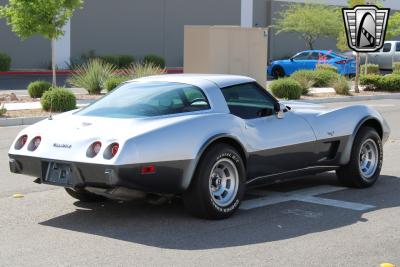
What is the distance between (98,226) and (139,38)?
108 feet

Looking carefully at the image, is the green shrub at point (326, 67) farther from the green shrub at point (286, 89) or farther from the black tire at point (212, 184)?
the black tire at point (212, 184)

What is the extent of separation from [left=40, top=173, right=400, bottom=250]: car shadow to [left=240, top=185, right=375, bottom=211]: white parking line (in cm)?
14

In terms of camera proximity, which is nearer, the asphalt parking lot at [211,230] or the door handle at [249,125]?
the asphalt parking lot at [211,230]

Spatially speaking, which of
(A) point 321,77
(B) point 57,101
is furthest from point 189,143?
(A) point 321,77

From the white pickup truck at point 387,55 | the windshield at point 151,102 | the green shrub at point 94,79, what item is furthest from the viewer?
the white pickup truck at point 387,55

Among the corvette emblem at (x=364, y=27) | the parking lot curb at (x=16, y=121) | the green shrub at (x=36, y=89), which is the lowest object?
the parking lot curb at (x=16, y=121)

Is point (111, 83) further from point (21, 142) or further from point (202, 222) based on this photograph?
point (202, 222)

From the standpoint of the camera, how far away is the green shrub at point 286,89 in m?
23.1

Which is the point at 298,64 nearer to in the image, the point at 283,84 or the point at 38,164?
the point at 283,84

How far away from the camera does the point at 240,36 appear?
22281 mm

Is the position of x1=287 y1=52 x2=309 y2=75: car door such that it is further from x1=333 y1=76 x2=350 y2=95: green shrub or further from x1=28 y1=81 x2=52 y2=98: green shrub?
x1=28 y1=81 x2=52 y2=98: green shrub

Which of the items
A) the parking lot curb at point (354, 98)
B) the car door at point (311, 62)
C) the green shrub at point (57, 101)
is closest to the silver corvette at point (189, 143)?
the green shrub at point (57, 101)

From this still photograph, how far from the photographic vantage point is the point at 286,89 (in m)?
23.1

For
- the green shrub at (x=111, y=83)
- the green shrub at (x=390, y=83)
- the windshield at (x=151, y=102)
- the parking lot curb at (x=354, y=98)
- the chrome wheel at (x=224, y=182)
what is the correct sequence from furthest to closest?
the green shrub at (x=390, y=83), the parking lot curb at (x=354, y=98), the green shrub at (x=111, y=83), the windshield at (x=151, y=102), the chrome wheel at (x=224, y=182)
